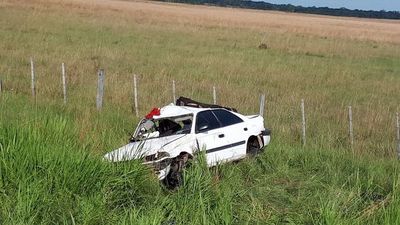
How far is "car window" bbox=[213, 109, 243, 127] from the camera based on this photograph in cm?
993

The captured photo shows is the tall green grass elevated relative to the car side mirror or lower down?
elevated

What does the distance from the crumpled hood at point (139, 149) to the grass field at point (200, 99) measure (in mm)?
286

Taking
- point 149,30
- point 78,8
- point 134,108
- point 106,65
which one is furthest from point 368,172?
point 78,8

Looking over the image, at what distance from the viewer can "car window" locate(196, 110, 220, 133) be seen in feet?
31.3

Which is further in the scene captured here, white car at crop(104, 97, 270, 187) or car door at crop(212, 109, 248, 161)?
car door at crop(212, 109, 248, 161)

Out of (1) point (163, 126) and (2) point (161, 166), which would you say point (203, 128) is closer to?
(1) point (163, 126)

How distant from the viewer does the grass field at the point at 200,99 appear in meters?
5.94

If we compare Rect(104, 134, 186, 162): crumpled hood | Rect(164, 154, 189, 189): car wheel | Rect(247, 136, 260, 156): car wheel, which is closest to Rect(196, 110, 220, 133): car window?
Rect(104, 134, 186, 162): crumpled hood

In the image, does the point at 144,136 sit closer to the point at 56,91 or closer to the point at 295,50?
the point at 56,91

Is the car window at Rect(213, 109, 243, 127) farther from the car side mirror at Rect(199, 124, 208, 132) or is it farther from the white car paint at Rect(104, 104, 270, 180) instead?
the car side mirror at Rect(199, 124, 208, 132)

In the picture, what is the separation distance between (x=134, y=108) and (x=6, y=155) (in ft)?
27.9

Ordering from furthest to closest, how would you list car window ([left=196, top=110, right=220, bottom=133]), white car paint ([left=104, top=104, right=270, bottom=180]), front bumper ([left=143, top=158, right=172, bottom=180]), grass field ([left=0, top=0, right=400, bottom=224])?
car window ([left=196, top=110, right=220, bottom=133]) < white car paint ([left=104, top=104, right=270, bottom=180]) < front bumper ([left=143, top=158, right=172, bottom=180]) < grass field ([left=0, top=0, right=400, bottom=224])

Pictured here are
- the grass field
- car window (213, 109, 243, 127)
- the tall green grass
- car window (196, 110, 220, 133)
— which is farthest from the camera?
car window (213, 109, 243, 127)

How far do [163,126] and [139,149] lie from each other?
2649 millimetres
